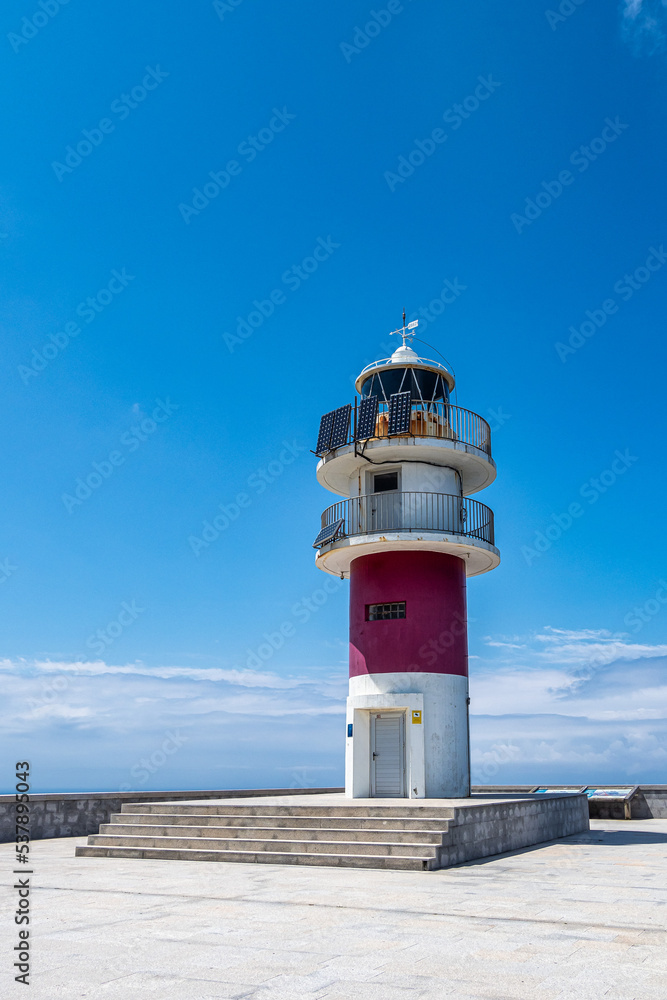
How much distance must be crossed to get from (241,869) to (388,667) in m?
6.94

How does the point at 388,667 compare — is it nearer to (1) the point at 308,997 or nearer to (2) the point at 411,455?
(2) the point at 411,455

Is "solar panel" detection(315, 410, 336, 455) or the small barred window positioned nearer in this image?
the small barred window

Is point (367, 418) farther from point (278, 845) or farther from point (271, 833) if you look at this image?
point (278, 845)

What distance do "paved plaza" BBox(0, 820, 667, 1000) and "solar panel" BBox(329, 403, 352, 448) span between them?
33.5 feet

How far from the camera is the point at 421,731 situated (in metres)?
18.5

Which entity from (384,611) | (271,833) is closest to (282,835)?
(271,833)

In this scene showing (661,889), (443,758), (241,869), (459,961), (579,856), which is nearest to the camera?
(459,961)

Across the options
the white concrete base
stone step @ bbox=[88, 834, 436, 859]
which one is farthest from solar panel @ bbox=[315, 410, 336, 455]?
stone step @ bbox=[88, 834, 436, 859]

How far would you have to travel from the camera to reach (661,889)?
1106cm

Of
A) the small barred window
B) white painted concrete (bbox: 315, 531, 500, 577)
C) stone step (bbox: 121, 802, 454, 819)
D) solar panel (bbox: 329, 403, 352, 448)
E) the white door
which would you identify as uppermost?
solar panel (bbox: 329, 403, 352, 448)

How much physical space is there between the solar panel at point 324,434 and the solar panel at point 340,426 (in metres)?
0.13

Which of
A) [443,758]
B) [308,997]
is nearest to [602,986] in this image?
[308,997]

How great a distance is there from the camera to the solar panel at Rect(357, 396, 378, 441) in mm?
19797

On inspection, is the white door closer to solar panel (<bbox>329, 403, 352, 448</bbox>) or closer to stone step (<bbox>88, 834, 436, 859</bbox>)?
stone step (<bbox>88, 834, 436, 859</bbox>)
